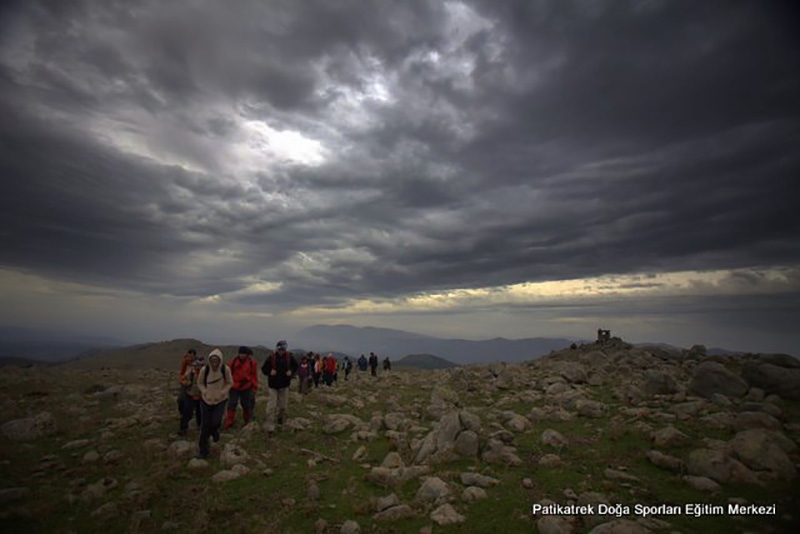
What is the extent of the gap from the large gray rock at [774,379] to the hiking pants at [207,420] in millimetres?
21224

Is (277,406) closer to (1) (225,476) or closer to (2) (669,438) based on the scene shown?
(1) (225,476)

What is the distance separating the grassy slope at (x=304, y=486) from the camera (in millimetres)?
7316

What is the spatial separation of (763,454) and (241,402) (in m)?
15.4

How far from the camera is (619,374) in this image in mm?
24594

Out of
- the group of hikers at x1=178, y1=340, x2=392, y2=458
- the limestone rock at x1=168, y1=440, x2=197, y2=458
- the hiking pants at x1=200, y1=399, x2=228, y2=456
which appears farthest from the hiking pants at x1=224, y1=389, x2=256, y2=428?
the hiking pants at x1=200, y1=399, x2=228, y2=456

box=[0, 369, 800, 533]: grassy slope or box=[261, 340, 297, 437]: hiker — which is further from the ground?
box=[261, 340, 297, 437]: hiker

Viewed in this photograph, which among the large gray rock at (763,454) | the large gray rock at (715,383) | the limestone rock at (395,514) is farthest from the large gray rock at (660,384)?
the limestone rock at (395,514)

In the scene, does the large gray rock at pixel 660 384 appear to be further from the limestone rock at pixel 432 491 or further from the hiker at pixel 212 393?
the hiker at pixel 212 393

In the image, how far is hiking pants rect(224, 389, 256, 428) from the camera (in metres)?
13.8

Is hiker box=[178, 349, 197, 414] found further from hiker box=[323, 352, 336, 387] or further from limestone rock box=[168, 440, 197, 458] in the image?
hiker box=[323, 352, 336, 387]

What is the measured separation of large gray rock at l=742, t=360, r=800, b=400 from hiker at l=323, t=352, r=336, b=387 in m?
23.6

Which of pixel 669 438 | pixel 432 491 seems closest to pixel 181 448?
pixel 432 491

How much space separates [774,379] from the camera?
15406mm

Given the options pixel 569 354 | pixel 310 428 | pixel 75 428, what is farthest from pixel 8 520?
pixel 569 354
